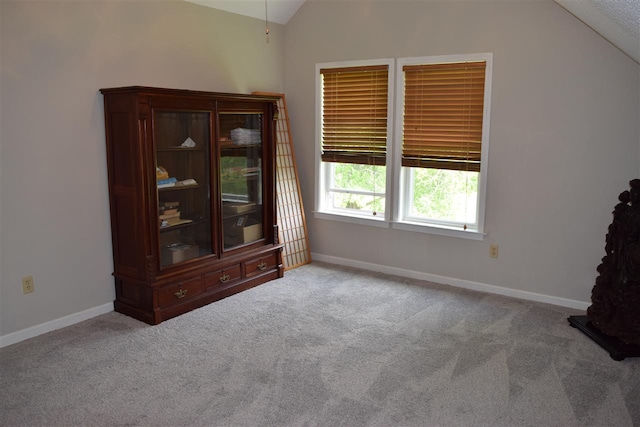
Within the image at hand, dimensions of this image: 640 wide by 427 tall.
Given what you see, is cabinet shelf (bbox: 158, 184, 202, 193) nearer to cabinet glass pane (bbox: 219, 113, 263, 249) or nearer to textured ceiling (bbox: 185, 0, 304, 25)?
cabinet glass pane (bbox: 219, 113, 263, 249)

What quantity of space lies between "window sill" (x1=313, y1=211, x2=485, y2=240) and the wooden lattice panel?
0.77 ft

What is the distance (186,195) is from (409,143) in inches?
75.1

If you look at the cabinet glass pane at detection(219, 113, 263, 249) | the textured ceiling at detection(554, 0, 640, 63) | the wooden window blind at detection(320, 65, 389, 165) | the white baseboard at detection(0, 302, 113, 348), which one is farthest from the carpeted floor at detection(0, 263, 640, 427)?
the textured ceiling at detection(554, 0, 640, 63)

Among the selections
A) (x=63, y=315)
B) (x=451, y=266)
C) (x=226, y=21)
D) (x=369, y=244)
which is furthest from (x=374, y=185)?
(x=63, y=315)

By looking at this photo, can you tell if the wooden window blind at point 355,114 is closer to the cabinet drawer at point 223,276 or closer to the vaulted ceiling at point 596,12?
the vaulted ceiling at point 596,12

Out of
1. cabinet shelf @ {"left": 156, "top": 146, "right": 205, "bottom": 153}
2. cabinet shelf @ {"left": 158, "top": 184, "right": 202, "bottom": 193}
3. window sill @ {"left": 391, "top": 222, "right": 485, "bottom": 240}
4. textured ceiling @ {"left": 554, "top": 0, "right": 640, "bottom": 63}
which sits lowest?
window sill @ {"left": 391, "top": 222, "right": 485, "bottom": 240}

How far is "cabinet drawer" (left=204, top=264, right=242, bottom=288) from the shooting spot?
4.07 m

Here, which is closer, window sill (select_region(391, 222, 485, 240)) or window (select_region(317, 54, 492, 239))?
window (select_region(317, 54, 492, 239))

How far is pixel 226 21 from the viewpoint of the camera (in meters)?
4.54

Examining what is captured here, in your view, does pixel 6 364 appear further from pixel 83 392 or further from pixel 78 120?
pixel 78 120

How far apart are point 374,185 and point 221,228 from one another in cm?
152

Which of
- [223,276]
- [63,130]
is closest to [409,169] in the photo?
[223,276]

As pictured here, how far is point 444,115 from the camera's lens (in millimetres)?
4328

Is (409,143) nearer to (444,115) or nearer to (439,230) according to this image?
(444,115)
